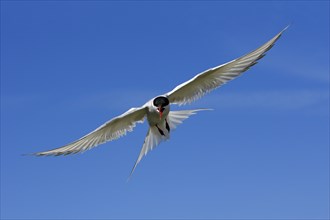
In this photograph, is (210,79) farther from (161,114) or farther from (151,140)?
(151,140)

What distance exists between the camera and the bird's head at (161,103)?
14625mm

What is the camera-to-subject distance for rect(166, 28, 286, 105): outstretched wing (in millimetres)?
14656

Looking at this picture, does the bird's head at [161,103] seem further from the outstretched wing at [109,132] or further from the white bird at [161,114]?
the outstretched wing at [109,132]

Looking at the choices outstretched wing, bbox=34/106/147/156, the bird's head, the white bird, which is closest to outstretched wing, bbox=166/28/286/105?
the white bird

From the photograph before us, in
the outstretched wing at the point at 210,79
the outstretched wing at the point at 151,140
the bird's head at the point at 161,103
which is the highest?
the outstretched wing at the point at 210,79

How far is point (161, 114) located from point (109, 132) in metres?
1.67

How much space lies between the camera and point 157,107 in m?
14.7

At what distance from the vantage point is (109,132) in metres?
15.9

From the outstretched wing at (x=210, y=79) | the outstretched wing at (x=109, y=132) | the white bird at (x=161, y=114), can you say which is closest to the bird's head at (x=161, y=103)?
the white bird at (x=161, y=114)

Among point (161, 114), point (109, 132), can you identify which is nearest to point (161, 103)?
point (161, 114)

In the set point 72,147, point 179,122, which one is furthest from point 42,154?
point 179,122

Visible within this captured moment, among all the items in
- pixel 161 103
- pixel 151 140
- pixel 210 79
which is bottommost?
pixel 151 140

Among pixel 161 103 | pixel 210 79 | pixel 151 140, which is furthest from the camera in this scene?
pixel 151 140

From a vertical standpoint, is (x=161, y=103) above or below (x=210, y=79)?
below
